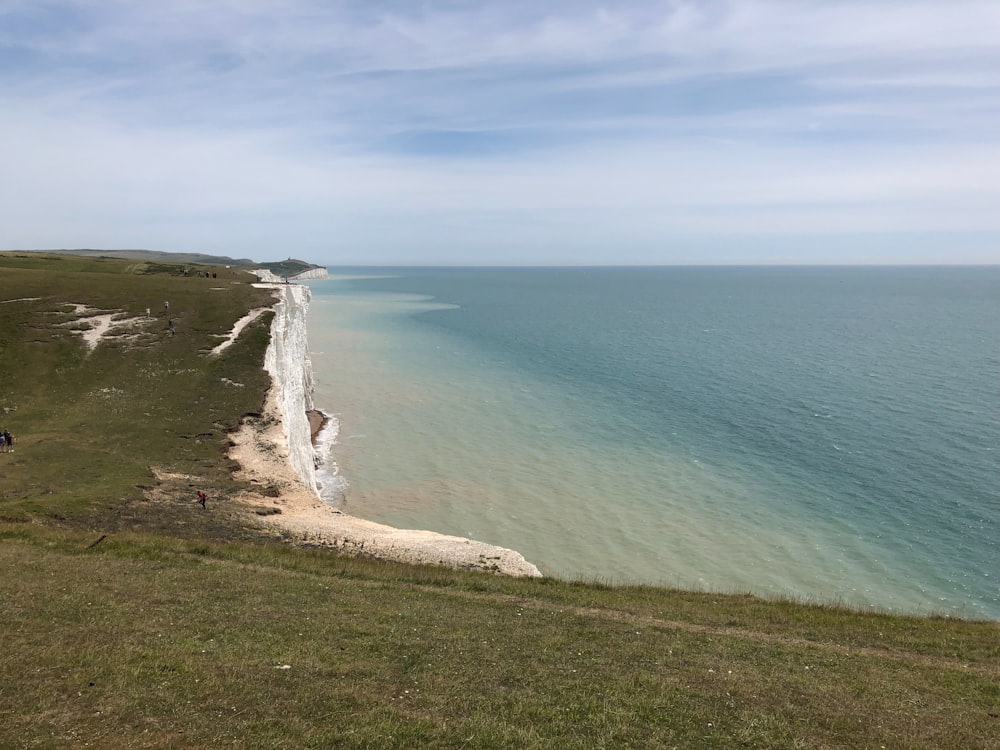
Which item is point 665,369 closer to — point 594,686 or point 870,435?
point 870,435

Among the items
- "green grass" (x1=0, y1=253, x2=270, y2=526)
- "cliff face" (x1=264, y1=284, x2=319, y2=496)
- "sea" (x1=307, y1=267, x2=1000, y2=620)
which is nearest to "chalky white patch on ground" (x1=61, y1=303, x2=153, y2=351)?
"green grass" (x1=0, y1=253, x2=270, y2=526)

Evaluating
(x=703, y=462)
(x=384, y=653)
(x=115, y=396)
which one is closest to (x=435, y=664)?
(x=384, y=653)

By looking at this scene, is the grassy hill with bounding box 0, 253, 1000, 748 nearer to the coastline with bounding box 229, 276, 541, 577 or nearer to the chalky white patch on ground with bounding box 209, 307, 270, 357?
the coastline with bounding box 229, 276, 541, 577

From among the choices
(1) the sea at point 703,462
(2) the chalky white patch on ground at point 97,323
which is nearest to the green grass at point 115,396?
(2) the chalky white patch on ground at point 97,323

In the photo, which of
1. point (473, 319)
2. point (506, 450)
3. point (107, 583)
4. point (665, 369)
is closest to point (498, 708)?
point (107, 583)

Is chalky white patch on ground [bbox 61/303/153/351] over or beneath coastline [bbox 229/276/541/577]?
over
